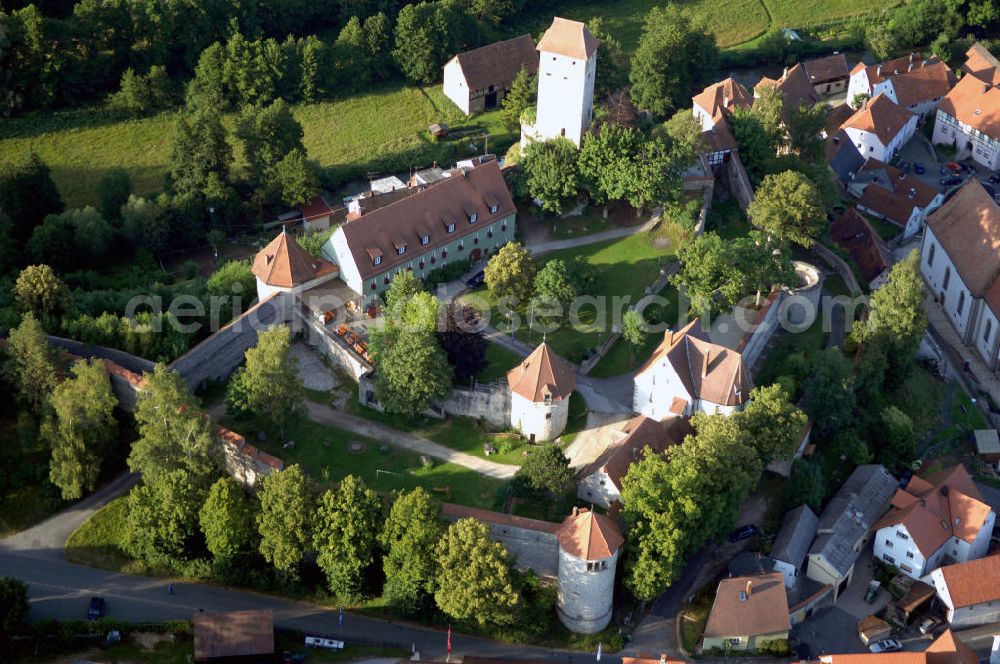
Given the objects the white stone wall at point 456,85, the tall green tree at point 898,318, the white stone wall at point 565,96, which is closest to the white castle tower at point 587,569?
the tall green tree at point 898,318

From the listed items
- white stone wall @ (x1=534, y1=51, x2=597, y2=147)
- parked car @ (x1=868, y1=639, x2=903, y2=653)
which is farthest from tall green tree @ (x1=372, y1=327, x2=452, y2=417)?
parked car @ (x1=868, y1=639, x2=903, y2=653)

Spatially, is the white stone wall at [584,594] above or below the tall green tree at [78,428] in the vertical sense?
below

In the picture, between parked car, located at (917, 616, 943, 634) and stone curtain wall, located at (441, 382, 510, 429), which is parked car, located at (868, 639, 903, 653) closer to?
parked car, located at (917, 616, 943, 634)

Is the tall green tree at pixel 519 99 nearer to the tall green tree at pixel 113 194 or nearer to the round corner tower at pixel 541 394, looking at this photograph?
the tall green tree at pixel 113 194

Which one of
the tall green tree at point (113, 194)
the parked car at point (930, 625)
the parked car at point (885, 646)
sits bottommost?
the parked car at point (930, 625)

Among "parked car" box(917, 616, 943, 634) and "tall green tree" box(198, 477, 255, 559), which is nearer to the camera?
"tall green tree" box(198, 477, 255, 559)

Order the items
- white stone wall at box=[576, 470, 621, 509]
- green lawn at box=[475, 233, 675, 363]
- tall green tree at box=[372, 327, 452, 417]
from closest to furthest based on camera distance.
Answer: white stone wall at box=[576, 470, 621, 509], tall green tree at box=[372, 327, 452, 417], green lawn at box=[475, 233, 675, 363]
